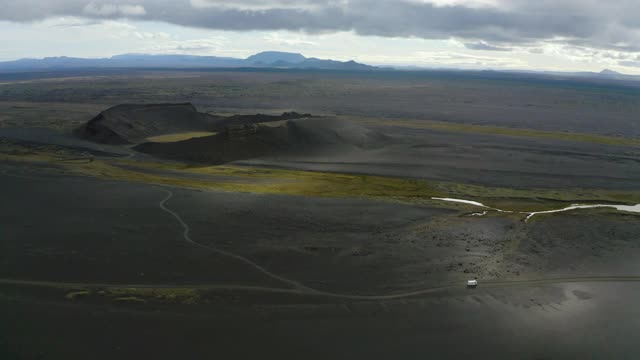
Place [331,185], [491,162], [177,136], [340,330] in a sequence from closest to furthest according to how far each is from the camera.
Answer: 1. [340,330]
2. [331,185]
3. [491,162]
4. [177,136]

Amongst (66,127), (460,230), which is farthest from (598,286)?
(66,127)

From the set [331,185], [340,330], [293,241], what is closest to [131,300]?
[340,330]

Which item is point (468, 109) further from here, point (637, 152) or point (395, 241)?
point (395, 241)

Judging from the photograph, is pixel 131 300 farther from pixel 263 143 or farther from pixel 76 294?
pixel 263 143

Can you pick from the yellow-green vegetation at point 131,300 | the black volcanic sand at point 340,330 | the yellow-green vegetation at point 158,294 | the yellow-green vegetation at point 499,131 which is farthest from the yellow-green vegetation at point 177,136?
the black volcanic sand at point 340,330

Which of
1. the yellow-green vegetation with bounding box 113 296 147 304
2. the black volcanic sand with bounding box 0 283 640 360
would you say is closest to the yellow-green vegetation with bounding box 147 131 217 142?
the yellow-green vegetation with bounding box 113 296 147 304

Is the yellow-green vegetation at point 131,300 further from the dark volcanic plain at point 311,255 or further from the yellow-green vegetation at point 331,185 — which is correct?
the yellow-green vegetation at point 331,185
